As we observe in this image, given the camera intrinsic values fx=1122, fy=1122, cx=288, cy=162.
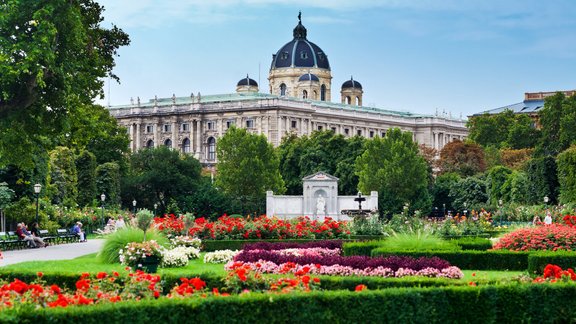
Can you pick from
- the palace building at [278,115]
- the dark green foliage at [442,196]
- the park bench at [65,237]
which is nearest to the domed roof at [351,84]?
the palace building at [278,115]

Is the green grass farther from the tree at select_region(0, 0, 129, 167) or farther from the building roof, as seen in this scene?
the building roof

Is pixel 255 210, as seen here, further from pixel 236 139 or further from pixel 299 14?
pixel 299 14

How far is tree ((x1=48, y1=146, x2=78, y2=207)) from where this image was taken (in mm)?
61097

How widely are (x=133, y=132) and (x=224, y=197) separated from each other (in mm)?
64752

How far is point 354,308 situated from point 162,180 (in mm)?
64087

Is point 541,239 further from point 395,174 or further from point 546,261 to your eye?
point 395,174

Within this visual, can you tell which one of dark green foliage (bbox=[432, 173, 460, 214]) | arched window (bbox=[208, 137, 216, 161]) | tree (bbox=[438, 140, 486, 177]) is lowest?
dark green foliage (bbox=[432, 173, 460, 214])

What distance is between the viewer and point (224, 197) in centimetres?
7588

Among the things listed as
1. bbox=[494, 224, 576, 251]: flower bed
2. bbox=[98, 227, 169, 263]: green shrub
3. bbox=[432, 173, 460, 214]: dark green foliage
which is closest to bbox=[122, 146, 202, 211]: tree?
bbox=[432, 173, 460, 214]: dark green foliage

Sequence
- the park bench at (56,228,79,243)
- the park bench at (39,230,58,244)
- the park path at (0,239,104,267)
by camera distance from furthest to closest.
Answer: the park bench at (56,228,79,243) < the park bench at (39,230,58,244) < the park path at (0,239,104,267)

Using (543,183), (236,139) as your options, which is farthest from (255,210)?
(543,183)

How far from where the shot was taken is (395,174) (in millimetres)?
77688

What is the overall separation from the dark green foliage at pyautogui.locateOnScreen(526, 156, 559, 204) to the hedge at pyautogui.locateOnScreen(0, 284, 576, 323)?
56451 millimetres

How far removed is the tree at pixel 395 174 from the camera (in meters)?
77.4
